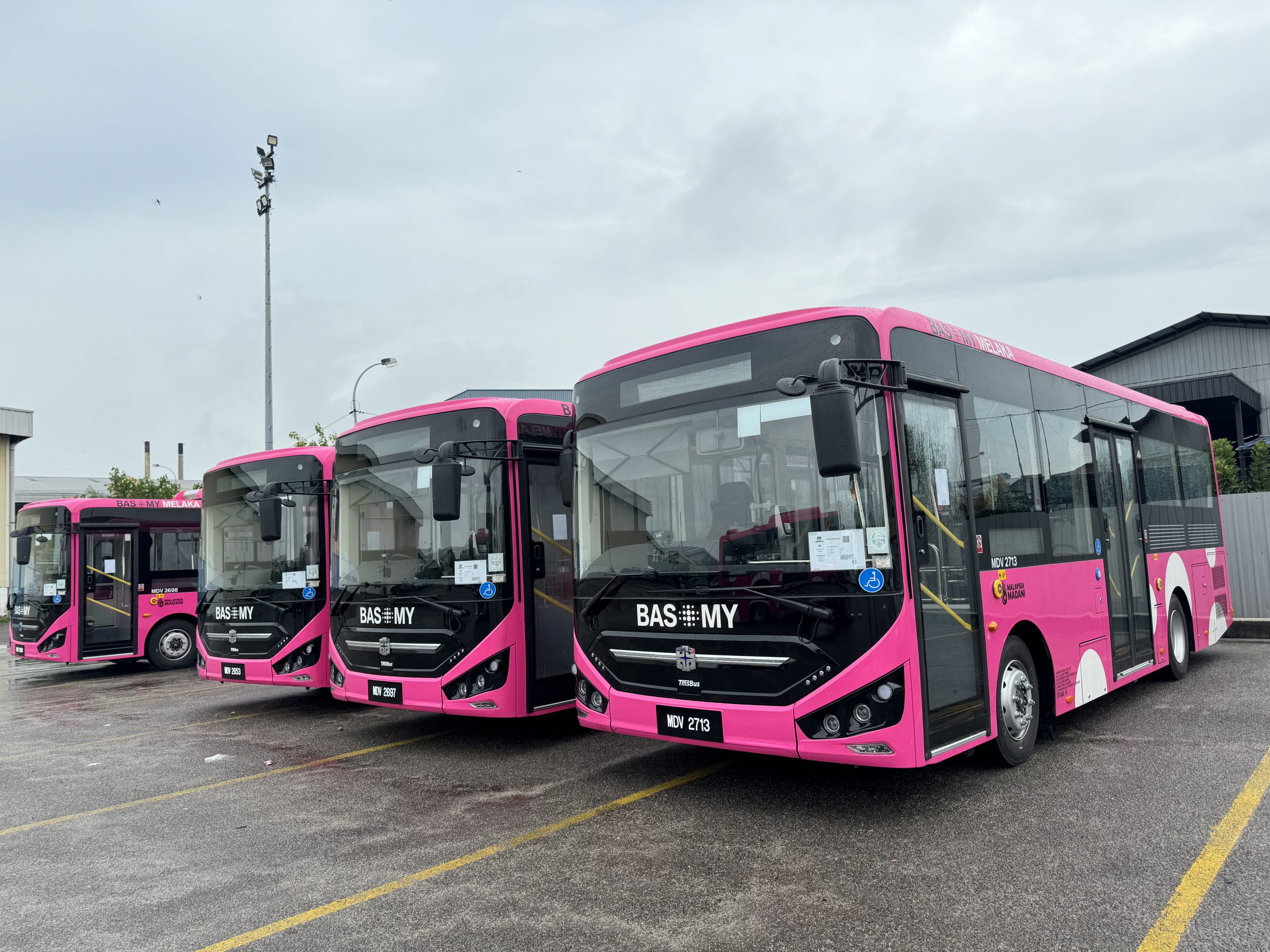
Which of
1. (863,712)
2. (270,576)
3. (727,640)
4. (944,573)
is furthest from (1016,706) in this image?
(270,576)

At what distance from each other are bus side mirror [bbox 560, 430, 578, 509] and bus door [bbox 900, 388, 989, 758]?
→ 2492 millimetres

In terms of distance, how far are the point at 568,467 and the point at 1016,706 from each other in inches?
140

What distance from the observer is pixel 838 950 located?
378cm

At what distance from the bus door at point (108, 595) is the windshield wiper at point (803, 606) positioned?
44.9 ft

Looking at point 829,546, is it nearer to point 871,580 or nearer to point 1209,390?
point 871,580

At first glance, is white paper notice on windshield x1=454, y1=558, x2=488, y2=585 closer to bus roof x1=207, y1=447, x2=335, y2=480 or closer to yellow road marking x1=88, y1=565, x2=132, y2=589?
bus roof x1=207, y1=447, x2=335, y2=480

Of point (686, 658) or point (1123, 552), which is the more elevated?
point (1123, 552)

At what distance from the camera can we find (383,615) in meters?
8.25

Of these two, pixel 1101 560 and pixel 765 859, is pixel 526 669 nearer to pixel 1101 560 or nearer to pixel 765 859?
pixel 765 859

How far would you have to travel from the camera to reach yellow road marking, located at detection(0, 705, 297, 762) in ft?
29.6

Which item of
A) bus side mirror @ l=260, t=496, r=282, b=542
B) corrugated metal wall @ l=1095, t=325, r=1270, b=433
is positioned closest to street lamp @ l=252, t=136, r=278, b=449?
bus side mirror @ l=260, t=496, r=282, b=542

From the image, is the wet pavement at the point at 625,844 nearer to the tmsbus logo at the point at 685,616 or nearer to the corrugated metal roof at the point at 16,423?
the tmsbus logo at the point at 685,616

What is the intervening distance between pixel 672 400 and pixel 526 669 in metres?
2.93

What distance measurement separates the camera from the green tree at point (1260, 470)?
2345cm
